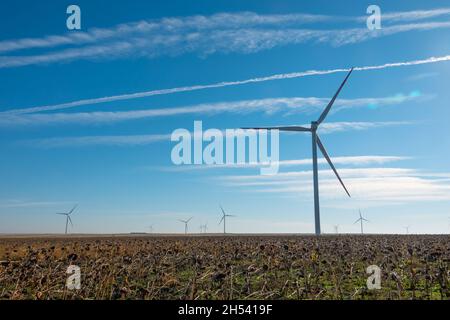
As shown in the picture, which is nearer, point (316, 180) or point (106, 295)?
point (106, 295)

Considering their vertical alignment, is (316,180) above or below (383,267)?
above

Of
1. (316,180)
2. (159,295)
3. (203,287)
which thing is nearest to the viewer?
(159,295)

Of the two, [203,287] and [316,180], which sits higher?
[316,180]

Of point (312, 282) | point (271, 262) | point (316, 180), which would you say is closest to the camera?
point (312, 282)
